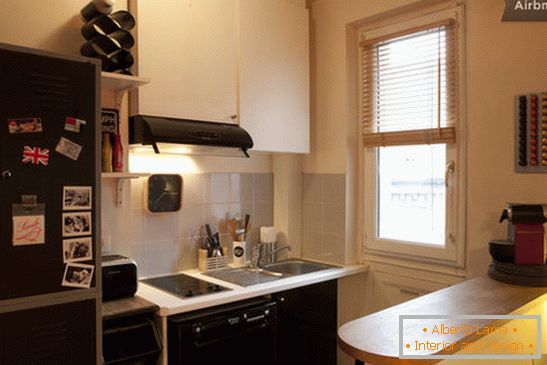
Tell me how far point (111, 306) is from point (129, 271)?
0.59ft

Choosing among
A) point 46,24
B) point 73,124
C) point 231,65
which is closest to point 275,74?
point 231,65

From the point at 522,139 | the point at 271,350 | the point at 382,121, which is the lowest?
the point at 271,350

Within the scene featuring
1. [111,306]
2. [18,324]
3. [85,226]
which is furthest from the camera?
[111,306]

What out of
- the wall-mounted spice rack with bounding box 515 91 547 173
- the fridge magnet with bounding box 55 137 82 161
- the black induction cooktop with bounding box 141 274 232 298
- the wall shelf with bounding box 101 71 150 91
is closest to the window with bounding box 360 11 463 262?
the wall-mounted spice rack with bounding box 515 91 547 173

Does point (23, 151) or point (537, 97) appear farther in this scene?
point (537, 97)

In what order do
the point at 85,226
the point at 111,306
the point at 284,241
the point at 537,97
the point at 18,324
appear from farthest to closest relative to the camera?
the point at 284,241 < the point at 537,97 < the point at 111,306 < the point at 85,226 < the point at 18,324

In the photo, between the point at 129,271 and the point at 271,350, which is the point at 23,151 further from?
the point at 271,350

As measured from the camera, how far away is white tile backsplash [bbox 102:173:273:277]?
2453 mm

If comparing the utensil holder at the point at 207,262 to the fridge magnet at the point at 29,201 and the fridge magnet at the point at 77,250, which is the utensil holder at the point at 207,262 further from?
the fridge magnet at the point at 29,201

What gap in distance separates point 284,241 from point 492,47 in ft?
5.80

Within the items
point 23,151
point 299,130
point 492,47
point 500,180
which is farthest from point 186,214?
point 492,47

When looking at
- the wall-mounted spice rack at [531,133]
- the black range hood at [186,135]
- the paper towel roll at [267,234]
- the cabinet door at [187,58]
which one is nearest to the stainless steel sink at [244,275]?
the paper towel roll at [267,234]

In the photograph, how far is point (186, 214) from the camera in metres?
2.76

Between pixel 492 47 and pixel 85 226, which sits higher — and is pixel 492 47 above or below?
above
